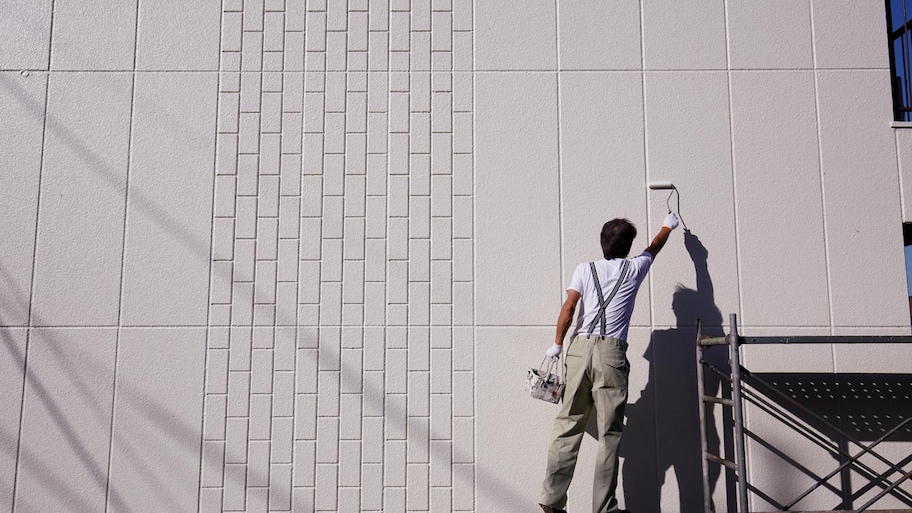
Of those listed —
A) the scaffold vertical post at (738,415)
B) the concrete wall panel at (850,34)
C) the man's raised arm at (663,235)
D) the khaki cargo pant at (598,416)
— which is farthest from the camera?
the concrete wall panel at (850,34)

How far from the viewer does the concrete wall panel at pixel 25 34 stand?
468 cm

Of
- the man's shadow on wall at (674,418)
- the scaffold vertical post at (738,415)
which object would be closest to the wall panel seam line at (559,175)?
the man's shadow on wall at (674,418)

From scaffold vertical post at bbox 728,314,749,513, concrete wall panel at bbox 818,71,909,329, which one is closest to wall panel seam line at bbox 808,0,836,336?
concrete wall panel at bbox 818,71,909,329

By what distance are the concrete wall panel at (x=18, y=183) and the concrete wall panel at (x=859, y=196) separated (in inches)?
205

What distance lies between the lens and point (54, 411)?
4328mm

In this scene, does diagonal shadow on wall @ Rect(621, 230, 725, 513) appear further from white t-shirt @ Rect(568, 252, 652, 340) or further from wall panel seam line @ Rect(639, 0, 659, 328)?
white t-shirt @ Rect(568, 252, 652, 340)

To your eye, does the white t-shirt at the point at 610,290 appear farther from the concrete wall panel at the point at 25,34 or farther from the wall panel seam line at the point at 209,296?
the concrete wall panel at the point at 25,34

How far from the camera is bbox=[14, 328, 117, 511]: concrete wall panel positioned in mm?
4270

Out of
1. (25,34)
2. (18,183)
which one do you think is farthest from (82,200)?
(25,34)

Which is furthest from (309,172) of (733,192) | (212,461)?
(733,192)

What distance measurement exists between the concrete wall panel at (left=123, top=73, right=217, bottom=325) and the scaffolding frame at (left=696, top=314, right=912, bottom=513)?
3206 mm

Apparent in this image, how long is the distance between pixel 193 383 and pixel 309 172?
1.54m

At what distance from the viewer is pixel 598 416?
12.8 feet

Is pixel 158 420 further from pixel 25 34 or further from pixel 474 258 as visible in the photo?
pixel 25 34
